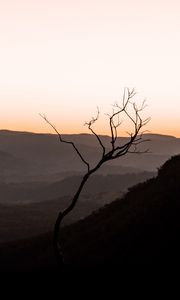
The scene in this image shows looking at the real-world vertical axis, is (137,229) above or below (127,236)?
above

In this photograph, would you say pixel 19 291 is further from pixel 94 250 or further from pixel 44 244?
pixel 44 244

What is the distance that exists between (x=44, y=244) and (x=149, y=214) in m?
14.2

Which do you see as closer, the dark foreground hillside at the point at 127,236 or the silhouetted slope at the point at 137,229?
the silhouetted slope at the point at 137,229

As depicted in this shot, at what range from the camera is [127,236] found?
126 ft

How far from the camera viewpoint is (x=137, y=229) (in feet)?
127

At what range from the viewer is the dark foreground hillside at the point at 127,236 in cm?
3378

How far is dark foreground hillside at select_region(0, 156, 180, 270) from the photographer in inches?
1330

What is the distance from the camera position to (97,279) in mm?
26281

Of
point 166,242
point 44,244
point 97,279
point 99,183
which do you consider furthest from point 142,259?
point 99,183

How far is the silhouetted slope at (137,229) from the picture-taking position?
3338 cm

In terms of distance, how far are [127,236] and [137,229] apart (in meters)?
1.02

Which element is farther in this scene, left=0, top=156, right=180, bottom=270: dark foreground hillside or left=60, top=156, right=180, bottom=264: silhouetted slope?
left=0, top=156, right=180, bottom=270: dark foreground hillside

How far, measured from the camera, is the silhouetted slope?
33375 millimetres

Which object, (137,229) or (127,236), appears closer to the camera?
(127,236)
